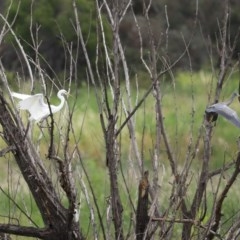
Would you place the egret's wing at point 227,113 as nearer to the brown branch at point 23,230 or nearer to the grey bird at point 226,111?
the grey bird at point 226,111

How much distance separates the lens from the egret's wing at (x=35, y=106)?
136 inches

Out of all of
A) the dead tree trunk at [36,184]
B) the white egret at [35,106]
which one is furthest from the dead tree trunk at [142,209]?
the white egret at [35,106]

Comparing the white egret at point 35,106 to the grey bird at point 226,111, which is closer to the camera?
the grey bird at point 226,111

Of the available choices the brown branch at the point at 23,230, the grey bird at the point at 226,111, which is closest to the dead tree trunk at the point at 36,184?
the brown branch at the point at 23,230

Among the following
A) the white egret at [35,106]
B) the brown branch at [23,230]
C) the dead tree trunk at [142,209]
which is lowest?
the brown branch at [23,230]

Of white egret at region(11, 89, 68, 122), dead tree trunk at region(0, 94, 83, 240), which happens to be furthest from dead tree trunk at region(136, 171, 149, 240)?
white egret at region(11, 89, 68, 122)

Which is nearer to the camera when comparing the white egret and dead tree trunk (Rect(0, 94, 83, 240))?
dead tree trunk (Rect(0, 94, 83, 240))

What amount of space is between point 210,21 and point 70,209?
693 inches

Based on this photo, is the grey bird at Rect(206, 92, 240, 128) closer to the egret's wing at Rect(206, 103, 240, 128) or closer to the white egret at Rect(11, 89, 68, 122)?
the egret's wing at Rect(206, 103, 240, 128)

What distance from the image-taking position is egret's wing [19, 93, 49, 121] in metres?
3.46

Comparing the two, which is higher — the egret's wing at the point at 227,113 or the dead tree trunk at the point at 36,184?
the egret's wing at the point at 227,113

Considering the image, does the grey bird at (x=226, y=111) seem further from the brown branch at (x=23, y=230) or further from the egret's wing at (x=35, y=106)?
the brown branch at (x=23, y=230)

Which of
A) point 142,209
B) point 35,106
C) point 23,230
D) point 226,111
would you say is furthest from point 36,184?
point 226,111

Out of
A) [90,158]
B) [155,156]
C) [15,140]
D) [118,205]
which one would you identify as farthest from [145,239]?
[90,158]
